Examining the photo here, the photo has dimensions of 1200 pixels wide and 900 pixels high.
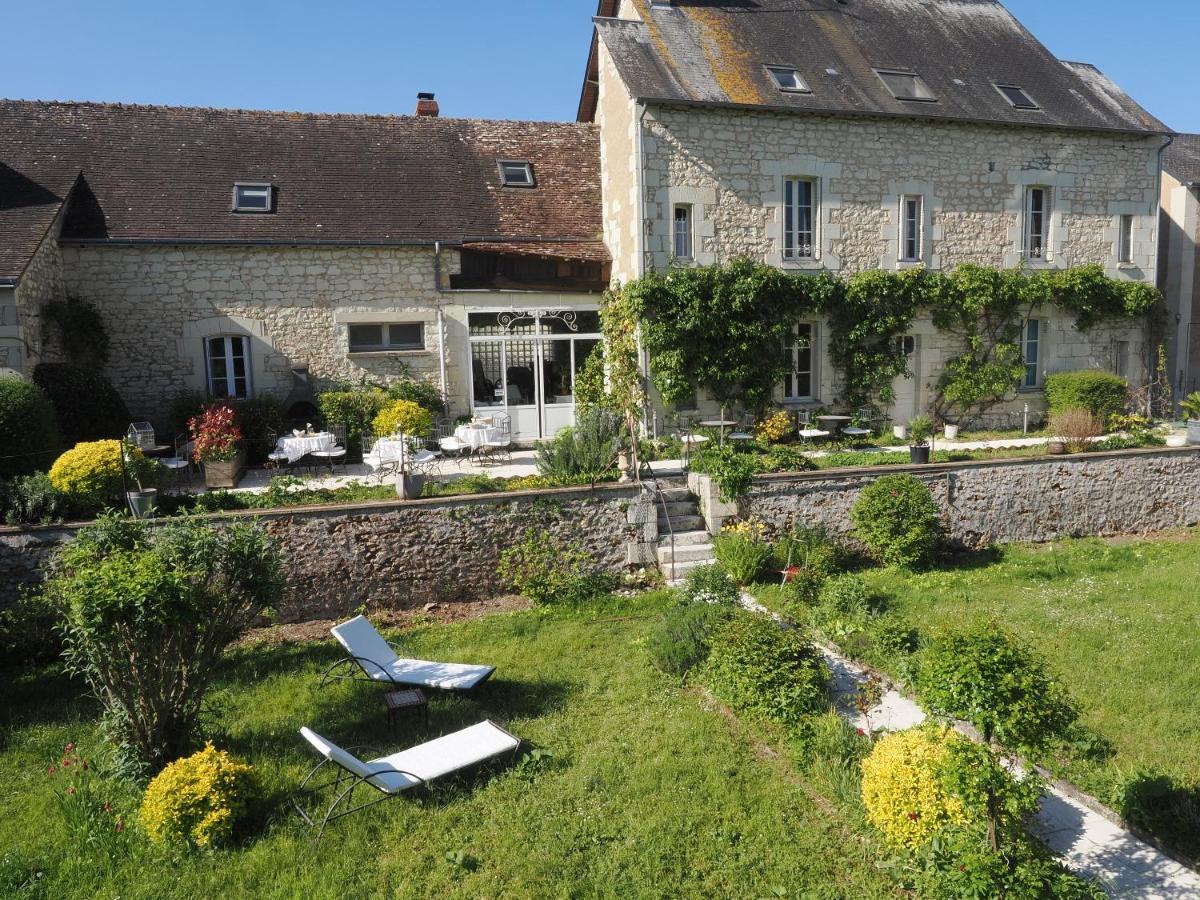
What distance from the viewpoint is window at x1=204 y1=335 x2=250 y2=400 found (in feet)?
42.7

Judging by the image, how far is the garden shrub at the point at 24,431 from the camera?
9.33 meters

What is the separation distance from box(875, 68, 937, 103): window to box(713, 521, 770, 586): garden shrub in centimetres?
912

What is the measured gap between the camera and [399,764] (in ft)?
16.4

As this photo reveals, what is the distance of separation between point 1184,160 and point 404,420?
61.2 feet

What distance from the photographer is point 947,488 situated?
986 cm

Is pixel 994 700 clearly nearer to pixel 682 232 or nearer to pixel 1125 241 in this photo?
pixel 682 232

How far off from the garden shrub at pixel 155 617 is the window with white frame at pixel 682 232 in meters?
8.91

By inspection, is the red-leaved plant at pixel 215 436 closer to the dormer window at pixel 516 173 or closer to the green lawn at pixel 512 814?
the green lawn at pixel 512 814

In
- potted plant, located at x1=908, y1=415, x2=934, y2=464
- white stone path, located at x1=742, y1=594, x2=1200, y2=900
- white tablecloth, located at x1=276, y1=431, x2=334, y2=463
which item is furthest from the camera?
white tablecloth, located at x1=276, y1=431, x2=334, y2=463

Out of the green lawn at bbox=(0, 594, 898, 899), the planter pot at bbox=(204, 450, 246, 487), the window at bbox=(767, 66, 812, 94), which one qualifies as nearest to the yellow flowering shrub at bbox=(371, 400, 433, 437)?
the planter pot at bbox=(204, 450, 246, 487)

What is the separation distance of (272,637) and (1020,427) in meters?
12.8

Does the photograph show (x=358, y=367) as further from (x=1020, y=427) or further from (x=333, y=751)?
(x=1020, y=427)

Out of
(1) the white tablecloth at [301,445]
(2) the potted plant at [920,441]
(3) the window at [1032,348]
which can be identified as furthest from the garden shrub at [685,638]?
(3) the window at [1032,348]

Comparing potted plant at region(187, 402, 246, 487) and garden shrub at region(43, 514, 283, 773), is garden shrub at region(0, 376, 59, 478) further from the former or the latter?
garden shrub at region(43, 514, 283, 773)
